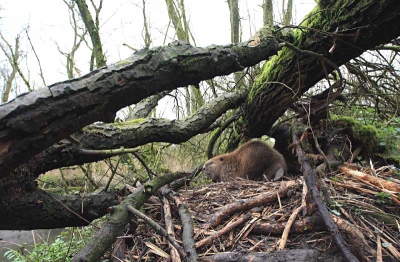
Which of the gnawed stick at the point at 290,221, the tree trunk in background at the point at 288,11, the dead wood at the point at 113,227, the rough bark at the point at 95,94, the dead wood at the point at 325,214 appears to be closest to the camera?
the rough bark at the point at 95,94

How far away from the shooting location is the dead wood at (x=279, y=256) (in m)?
2.37

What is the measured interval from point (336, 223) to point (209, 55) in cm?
166

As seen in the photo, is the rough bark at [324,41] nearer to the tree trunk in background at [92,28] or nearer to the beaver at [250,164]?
the beaver at [250,164]

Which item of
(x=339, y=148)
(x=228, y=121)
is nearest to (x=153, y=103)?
(x=228, y=121)

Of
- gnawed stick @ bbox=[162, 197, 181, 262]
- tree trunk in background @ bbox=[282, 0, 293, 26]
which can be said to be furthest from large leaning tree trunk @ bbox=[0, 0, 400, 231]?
tree trunk in background @ bbox=[282, 0, 293, 26]

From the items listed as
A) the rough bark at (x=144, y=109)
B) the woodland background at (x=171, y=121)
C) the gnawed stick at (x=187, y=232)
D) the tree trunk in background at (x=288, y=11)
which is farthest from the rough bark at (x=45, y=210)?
the tree trunk in background at (x=288, y=11)

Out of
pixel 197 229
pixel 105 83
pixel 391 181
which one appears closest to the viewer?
pixel 105 83

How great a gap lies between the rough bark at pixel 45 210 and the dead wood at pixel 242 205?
113 cm

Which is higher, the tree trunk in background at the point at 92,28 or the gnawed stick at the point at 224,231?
the tree trunk in background at the point at 92,28

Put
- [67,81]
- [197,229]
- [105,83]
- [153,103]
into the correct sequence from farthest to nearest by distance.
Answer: [153,103]
[197,229]
[105,83]
[67,81]

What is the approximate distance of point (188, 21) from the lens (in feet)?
28.5

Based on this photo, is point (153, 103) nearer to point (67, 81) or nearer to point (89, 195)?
point (89, 195)

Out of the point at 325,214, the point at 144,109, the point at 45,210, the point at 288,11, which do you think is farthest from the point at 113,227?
the point at 288,11

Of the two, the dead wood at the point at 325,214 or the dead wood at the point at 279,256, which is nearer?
the dead wood at the point at 325,214
